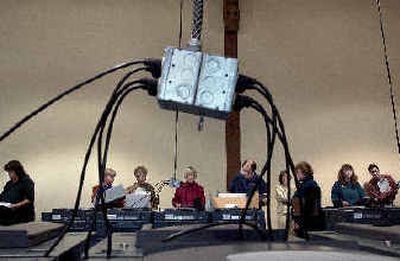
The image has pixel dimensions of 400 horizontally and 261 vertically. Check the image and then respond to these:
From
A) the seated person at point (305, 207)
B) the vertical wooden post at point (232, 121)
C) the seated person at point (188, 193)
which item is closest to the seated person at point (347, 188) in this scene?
the vertical wooden post at point (232, 121)

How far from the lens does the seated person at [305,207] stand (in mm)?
1040

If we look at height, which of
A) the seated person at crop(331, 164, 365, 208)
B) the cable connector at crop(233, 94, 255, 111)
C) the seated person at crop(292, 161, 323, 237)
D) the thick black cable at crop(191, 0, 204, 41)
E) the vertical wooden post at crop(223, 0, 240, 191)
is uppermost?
the vertical wooden post at crop(223, 0, 240, 191)

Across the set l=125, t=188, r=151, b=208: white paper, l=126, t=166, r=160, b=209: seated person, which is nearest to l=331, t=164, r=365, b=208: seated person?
l=126, t=166, r=160, b=209: seated person

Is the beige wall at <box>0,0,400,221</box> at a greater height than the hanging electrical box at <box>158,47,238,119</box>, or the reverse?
the beige wall at <box>0,0,400,221</box>

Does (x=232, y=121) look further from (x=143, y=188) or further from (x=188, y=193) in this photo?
(x=143, y=188)

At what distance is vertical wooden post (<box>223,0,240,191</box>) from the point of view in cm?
826

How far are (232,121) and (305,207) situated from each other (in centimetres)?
718

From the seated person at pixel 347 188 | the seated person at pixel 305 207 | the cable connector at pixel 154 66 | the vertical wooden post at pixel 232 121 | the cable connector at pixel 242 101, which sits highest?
the vertical wooden post at pixel 232 121

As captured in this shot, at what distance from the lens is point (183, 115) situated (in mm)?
8406

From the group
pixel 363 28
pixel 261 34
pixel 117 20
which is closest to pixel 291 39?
pixel 261 34

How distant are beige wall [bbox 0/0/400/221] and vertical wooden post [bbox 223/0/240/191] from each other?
5.0 inches

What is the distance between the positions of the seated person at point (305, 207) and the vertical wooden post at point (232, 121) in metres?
2.87

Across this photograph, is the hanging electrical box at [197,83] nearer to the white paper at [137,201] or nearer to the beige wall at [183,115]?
the white paper at [137,201]

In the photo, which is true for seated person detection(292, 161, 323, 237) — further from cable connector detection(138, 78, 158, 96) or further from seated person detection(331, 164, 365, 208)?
seated person detection(331, 164, 365, 208)
